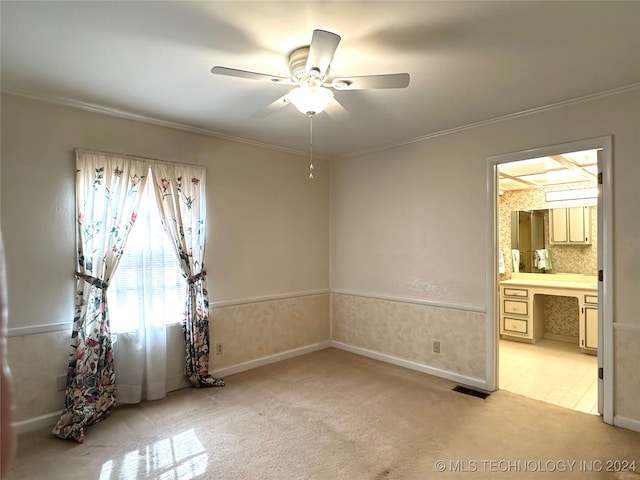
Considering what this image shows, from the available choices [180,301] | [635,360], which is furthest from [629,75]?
[180,301]

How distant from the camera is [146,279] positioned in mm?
3082

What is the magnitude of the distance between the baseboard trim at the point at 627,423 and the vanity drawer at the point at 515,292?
97.1 inches

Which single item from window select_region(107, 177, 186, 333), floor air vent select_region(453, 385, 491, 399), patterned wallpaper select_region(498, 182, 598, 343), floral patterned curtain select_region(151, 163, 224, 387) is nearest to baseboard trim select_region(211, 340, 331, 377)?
floral patterned curtain select_region(151, 163, 224, 387)

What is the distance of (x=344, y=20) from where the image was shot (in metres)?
1.77

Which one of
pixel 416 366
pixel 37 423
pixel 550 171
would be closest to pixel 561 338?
pixel 550 171

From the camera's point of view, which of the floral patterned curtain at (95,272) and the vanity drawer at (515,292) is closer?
the floral patterned curtain at (95,272)

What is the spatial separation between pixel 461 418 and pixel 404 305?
4.53 feet

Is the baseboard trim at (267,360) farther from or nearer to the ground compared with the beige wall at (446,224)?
nearer to the ground

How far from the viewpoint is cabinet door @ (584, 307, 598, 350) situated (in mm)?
4215

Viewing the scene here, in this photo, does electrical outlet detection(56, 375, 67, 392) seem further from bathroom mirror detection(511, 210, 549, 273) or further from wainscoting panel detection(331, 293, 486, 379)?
bathroom mirror detection(511, 210, 549, 273)

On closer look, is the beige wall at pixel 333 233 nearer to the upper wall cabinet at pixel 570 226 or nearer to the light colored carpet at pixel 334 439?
the light colored carpet at pixel 334 439

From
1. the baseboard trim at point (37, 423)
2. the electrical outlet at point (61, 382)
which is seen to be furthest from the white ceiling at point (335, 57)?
the baseboard trim at point (37, 423)

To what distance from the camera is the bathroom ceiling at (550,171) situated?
3.75 meters

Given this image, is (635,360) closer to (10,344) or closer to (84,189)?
(84,189)
